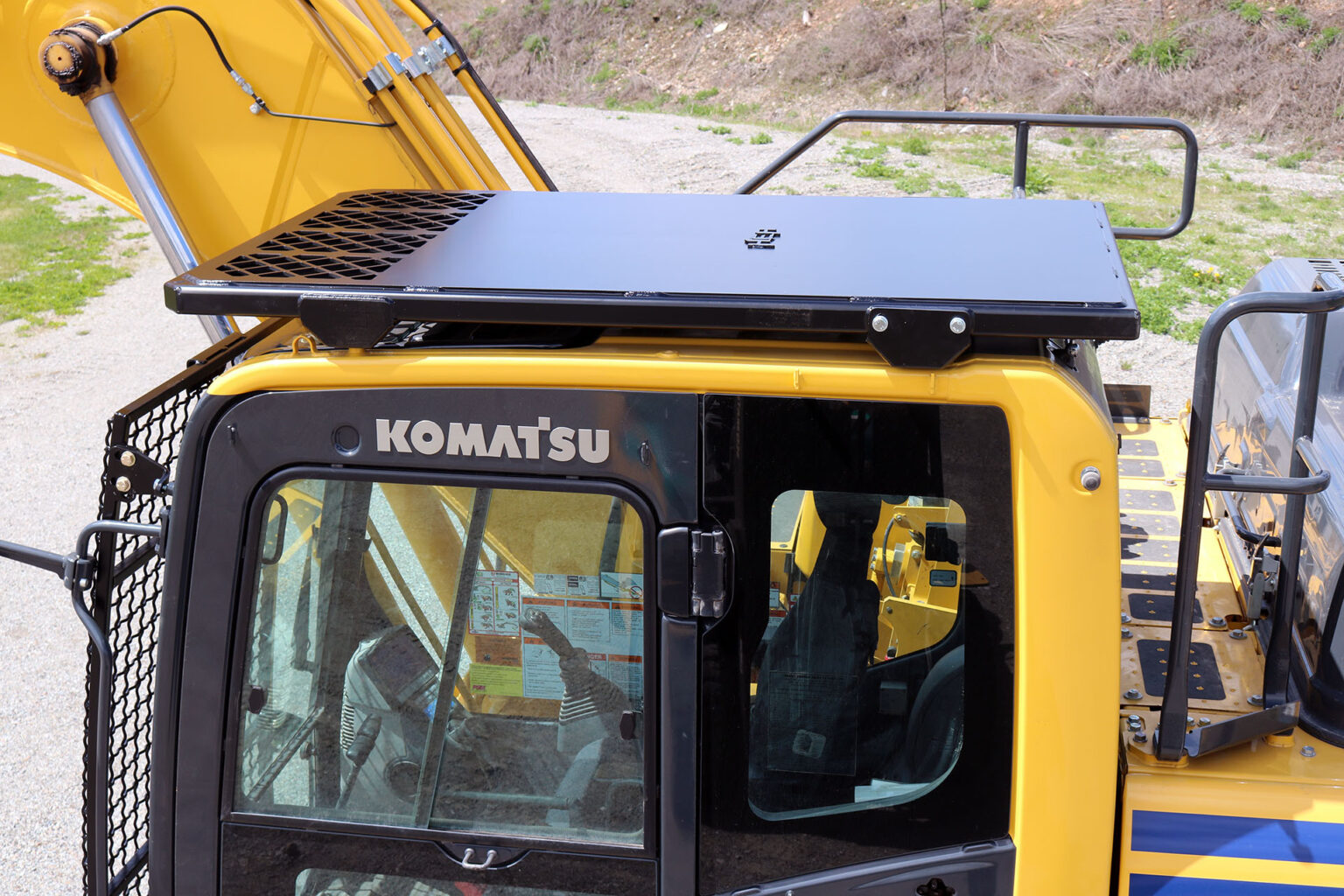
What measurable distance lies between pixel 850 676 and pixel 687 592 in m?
0.31

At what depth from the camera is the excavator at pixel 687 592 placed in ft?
5.76

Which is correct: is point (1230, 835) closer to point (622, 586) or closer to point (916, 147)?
point (622, 586)

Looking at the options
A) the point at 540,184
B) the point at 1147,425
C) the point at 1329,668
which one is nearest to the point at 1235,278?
the point at 1147,425

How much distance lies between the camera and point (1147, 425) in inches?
142

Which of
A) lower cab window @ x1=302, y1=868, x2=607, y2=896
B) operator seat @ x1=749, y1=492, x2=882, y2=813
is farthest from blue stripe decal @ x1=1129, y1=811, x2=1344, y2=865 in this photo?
lower cab window @ x1=302, y1=868, x2=607, y2=896

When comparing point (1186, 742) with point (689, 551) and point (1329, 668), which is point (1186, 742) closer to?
point (1329, 668)

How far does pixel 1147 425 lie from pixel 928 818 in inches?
84.3

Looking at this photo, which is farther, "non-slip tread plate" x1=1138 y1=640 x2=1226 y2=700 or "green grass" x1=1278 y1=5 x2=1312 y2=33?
"green grass" x1=1278 y1=5 x2=1312 y2=33

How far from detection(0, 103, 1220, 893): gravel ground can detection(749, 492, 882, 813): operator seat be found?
13.0ft

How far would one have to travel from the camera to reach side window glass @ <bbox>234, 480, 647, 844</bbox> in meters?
1.89

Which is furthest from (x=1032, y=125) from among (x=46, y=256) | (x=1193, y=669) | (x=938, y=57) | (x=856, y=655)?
(x=938, y=57)

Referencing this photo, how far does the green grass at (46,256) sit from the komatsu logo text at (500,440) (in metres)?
11.6

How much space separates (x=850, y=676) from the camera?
188 cm

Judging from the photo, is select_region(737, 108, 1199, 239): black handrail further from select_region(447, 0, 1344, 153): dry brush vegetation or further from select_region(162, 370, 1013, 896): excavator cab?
select_region(447, 0, 1344, 153): dry brush vegetation
